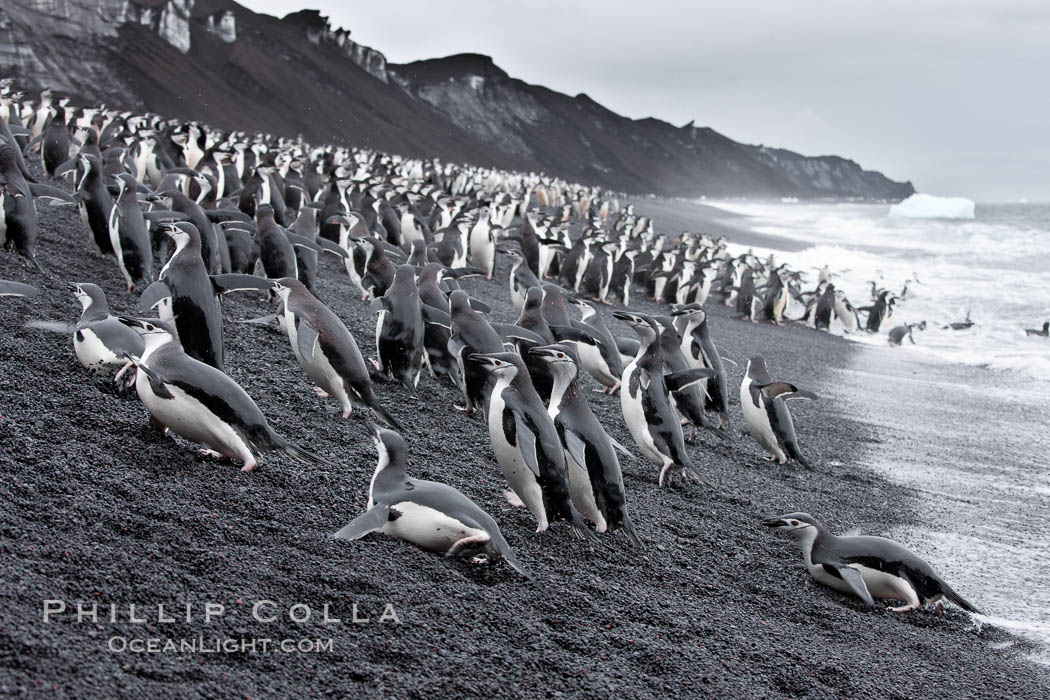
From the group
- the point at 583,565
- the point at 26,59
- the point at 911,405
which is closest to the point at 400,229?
the point at 911,405

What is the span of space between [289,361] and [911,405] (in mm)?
6948

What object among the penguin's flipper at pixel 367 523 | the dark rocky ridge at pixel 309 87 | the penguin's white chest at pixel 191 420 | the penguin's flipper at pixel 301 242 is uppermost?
the dark rocky ridge at pixel 309 87

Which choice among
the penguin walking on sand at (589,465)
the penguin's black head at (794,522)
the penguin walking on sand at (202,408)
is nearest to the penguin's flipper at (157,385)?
the penguin walking on sand at (202,408)

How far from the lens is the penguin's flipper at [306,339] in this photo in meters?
4.99

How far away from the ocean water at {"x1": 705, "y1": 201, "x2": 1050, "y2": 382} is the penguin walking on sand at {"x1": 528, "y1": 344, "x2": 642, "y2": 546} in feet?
33.5

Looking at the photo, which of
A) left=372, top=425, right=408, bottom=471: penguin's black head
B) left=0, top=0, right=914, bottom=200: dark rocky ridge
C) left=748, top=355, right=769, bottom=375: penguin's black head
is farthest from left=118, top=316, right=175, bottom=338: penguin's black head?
left=0, top=0, right=914, bottom=200: dark rocky ridge

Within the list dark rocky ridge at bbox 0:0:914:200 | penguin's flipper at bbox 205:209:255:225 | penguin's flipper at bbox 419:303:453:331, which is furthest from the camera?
dark rocky ridge at bbox 0:0:914:200

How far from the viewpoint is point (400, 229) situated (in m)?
→ 12.6

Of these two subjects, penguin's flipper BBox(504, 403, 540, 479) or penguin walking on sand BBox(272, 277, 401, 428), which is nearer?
penguin's flipper BBox(504, 403, 540, 479)

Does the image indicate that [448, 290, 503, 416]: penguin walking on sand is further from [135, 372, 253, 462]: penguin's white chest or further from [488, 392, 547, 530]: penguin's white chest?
[135, 372, 253, 462]: penguin's white chest

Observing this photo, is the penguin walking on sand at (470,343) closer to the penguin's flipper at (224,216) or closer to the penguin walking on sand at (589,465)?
the penguin walking on sand at (589,465)

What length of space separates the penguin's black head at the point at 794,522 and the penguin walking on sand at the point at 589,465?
743mm

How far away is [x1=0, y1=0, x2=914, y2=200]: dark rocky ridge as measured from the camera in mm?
41062

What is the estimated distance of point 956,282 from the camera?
24.1 metres
